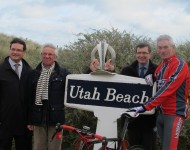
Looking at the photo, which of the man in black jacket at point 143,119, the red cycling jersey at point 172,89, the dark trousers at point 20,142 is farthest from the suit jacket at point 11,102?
the red cycling jersey at point 172,89

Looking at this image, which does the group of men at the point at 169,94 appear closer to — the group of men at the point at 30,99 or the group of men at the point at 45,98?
the group of men at the point at 45,98

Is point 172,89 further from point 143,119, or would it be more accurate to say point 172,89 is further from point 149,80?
point 143,119

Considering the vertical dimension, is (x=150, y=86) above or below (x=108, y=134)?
above

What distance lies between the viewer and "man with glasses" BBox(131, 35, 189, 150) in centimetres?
402

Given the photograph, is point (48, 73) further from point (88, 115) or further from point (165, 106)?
point (88, 115)

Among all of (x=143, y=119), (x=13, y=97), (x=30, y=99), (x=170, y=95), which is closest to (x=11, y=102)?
(x=13, y=97)

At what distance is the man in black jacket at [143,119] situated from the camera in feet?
15.8

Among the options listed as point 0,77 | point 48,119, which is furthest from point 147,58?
point 0,77

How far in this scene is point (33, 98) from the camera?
4.86 m

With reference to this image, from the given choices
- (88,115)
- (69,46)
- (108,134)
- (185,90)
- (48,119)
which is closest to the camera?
(185,90)

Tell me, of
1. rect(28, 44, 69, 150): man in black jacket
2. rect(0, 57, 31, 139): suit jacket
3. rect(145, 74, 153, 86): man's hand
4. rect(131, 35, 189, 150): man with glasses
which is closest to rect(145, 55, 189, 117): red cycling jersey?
rect(131, 35, 189, 150): man with glasses

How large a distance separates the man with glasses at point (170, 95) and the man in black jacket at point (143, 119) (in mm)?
598

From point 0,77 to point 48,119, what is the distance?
92 centimetres

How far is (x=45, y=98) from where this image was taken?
15.3ft
